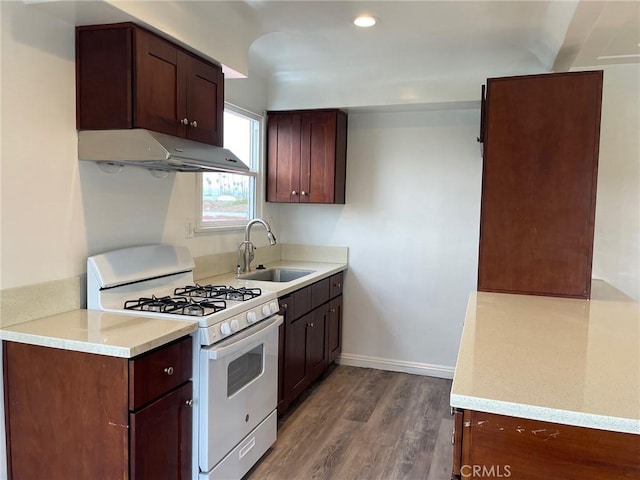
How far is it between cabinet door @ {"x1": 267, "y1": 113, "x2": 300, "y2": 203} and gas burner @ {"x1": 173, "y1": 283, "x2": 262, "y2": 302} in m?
1.50

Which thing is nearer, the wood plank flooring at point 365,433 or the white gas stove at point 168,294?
the white gas stove at point 168,294

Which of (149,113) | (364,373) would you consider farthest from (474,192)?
(149,113)

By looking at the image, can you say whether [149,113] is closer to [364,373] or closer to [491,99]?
[491,99]

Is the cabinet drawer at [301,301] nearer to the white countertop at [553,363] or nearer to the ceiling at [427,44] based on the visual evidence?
the white countertop at [553,363]

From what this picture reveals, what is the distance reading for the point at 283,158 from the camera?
400 cm

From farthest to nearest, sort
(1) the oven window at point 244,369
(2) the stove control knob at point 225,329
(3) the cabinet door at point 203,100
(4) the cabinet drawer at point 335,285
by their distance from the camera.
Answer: (4) the cabinet drawer at point 335,285 < (3) the cabinet door at point 203,100 < (1) the oven window at point 244,369 < (2) the stove control knob at point 225,329

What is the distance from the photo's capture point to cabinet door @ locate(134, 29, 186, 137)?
204 centimetres

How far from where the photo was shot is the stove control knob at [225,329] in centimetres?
208

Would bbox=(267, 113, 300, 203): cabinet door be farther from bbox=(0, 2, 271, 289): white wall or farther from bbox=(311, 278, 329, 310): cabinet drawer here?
bbox=(0, 2, 271, 289): white wall

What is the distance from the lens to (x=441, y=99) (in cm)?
355

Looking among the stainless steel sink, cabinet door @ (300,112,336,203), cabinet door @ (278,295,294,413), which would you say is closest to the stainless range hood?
cabinet door @ (278,295,294,413)

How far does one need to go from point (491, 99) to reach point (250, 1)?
1.35m

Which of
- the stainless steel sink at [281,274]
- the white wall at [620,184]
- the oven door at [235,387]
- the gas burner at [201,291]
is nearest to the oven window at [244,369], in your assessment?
the oven door at [235,387]

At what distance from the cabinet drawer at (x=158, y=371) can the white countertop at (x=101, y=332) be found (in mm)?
44
